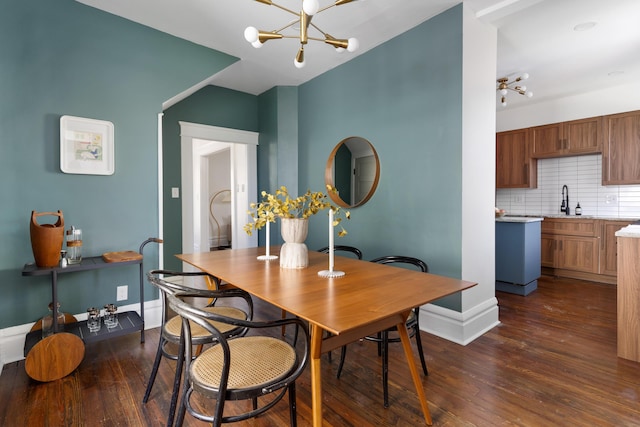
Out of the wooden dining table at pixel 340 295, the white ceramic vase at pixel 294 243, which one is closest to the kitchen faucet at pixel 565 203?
the wooden dining table at pixel 340 295

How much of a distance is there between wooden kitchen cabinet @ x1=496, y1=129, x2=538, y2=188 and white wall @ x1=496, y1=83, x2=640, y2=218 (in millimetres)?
242

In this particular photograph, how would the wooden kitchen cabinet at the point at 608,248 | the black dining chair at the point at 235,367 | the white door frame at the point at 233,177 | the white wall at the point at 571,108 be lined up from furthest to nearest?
1. the white wall at the point at 571,108
2. the wooden kitchen cabinet at the point at 608,248
3. the white door frame at the point at 233,177
4. the black dining chair at the point at 235,367

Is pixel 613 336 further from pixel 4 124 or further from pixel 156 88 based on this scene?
pixel 4 124

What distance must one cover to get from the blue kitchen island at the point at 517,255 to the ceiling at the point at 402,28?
5.84 ft

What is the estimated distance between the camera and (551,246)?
467 cm

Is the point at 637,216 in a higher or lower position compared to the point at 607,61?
lower

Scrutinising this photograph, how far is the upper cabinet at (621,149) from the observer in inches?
159

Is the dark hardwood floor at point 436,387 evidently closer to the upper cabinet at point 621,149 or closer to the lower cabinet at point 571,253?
the lower cabinet at point 571,253

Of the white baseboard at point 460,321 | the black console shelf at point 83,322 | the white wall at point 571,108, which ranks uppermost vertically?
the white wall at point 571,108

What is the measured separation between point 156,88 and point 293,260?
217 cm

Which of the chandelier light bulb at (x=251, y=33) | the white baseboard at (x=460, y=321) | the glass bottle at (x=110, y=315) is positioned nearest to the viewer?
the chandelier light bulb at (x=251, y=33)

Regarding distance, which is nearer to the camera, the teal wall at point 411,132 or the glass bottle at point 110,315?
the glass bottle at point 110,315

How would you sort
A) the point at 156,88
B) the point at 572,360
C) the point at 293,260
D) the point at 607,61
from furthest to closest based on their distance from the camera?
the point at 607,61 → the point at 156,88 → the point at 572,360 → the point at 293,260

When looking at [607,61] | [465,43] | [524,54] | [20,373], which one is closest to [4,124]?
[20,373]
